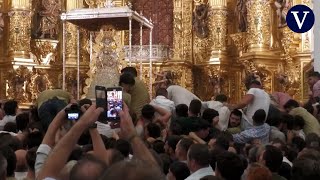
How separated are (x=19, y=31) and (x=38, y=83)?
1.95 m

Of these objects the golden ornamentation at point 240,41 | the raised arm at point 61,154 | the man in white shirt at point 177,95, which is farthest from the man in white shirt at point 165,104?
the golden ornamentation at point 240,41

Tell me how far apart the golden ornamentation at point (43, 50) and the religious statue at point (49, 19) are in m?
0.32

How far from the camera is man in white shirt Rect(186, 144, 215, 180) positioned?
5.10 meters

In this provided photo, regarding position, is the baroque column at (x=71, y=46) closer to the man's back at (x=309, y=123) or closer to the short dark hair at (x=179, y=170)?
the man's back at (x=309, y=123)

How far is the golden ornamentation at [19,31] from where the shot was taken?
21984 millimetres

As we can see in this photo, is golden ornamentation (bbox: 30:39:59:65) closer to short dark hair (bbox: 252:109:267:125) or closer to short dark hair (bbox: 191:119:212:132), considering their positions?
short dark hair (bbox: 252:109:267:125)

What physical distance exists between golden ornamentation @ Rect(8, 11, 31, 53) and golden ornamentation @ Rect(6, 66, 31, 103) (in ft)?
2.56

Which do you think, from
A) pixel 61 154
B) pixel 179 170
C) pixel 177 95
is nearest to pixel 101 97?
pixel 179 170

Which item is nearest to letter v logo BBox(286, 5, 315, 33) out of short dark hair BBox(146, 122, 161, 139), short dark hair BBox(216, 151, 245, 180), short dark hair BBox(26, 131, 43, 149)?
short dark hair BBox(146, 122, 161, 139)

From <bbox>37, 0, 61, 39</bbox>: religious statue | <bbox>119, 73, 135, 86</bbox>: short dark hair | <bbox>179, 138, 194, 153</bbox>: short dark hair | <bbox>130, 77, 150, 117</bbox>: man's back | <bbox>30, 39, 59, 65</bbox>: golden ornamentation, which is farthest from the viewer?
<bbox>37, 0, 61, 39</bbox>: religious statue

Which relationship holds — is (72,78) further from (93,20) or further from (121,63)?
(93,20)

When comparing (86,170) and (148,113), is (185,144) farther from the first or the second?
(86,170)

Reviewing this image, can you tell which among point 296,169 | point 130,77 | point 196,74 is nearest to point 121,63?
point 196,74

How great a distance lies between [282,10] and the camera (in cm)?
2075
